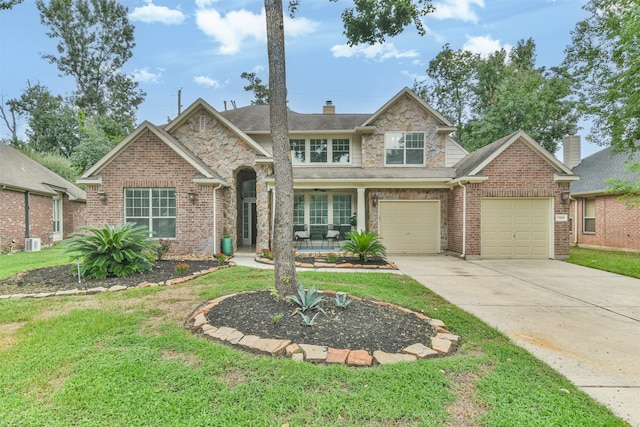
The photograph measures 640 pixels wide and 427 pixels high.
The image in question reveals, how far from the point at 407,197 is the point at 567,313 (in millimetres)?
7550

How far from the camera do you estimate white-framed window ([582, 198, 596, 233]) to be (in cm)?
1530

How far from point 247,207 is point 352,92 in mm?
14388

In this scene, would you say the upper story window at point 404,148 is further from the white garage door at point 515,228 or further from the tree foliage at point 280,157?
the tree foliage at point 280,157

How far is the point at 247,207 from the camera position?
1394 cm

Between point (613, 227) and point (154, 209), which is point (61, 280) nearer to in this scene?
point (154, 209)

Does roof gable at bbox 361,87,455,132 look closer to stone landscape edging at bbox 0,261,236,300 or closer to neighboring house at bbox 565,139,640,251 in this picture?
neighboring house at bbox 565,139,640,251

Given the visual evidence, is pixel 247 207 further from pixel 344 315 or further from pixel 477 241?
pixel 344 315

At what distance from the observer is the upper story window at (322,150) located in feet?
43.8

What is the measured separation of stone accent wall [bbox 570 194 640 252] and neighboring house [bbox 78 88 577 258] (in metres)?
5.26

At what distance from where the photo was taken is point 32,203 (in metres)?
14.2

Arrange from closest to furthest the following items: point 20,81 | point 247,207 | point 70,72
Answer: point 247,207 < point 70,72 < point 20,81

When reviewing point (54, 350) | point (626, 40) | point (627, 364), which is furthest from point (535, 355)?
point (626, 40)

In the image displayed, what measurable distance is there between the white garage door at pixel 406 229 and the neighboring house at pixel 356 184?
40mm

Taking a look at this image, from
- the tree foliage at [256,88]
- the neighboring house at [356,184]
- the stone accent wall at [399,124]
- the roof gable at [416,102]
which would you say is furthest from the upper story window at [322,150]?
the tree foliage at [256,88]
